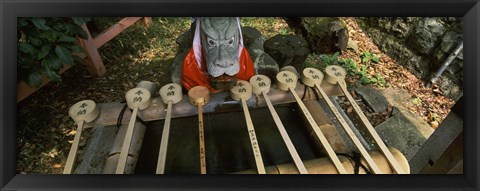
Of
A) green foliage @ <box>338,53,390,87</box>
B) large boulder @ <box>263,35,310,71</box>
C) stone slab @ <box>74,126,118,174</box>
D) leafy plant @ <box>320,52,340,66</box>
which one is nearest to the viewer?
stone slab @ <box>74,126,118,174</box>

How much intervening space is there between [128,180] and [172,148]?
1.12m

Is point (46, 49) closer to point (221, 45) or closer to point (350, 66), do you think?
point (221, 45)

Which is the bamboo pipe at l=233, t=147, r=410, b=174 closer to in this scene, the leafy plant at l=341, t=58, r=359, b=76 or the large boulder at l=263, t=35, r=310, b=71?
the large boulder at l=263, t=35, r=310, b=71

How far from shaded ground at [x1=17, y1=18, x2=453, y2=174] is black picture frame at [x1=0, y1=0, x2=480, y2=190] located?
1.56 m

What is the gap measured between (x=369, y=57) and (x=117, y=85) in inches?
145

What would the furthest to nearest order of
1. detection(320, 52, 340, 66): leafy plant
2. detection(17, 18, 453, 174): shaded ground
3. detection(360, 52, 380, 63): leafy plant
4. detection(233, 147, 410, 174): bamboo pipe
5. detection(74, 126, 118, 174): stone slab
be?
detection(360, 52, 380, 63): leafy plant, detection(320, 52, 340, 66): leafy plant, detection(17, 18, 453, 174): shaded ground, detection(74, 126, 118, 174): stone slab, detection(233, 147, 410, 174): bamboo pipe

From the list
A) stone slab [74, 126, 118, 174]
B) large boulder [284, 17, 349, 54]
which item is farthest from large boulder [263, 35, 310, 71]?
stone slab [74, 126, 118, 174]

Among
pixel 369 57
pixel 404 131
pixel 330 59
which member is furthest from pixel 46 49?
pixel 369 57

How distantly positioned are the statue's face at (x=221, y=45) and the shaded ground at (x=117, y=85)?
105 cm

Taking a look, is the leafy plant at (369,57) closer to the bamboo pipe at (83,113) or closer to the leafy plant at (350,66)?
the leafy plant at (350,66)

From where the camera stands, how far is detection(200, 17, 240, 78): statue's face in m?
1.50
